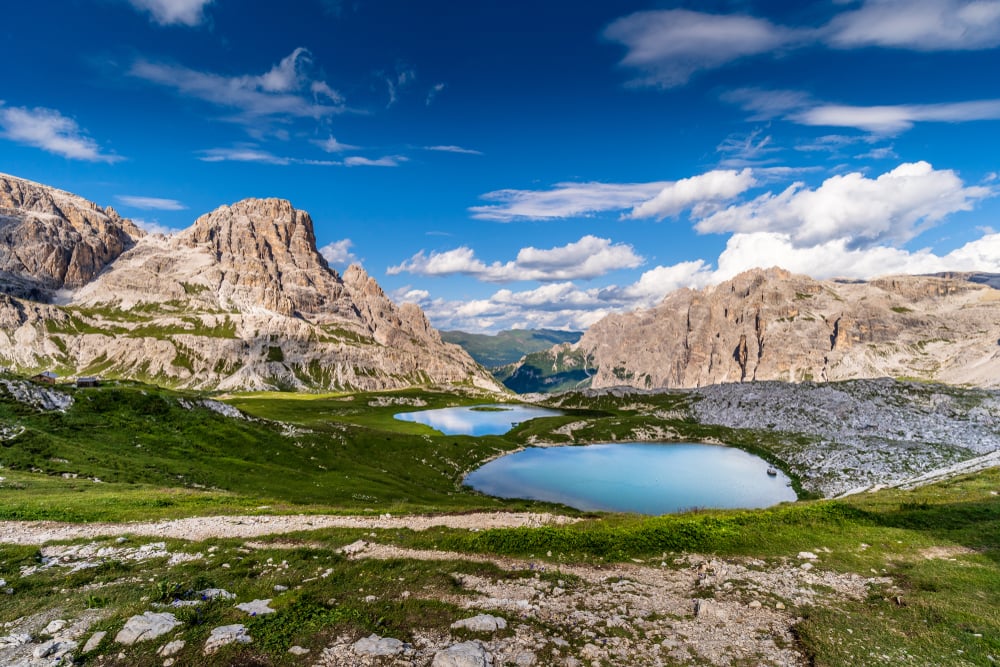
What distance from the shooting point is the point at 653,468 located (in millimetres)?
100188

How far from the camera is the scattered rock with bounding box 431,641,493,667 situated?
10703mm

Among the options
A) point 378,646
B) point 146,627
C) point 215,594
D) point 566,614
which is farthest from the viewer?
point 215,594

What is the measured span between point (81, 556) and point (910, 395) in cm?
18190

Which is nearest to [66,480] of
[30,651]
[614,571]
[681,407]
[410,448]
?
[30,651]

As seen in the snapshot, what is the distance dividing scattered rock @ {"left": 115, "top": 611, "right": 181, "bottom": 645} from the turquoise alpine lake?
62980 millimetres

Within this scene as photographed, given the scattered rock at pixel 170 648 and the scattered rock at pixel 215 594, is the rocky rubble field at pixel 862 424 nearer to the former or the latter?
the scattered rock at pixel 215 594

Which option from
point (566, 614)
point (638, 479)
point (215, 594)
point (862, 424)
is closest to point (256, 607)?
point (215, 594)

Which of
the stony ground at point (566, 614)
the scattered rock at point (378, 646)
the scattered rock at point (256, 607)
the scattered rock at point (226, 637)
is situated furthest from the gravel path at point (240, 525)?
the scattered rock at point (378, 646)

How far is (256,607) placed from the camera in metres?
13.1

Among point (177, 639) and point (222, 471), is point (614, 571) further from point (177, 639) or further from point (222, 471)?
point (222, 471)

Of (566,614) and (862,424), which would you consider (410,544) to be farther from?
(862,424)

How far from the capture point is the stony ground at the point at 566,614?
437 inches

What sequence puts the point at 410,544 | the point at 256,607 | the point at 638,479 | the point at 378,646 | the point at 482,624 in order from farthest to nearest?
the point at 638,479
the point at 410,544
the point at 256,607
the point at 482,624
the point at 378,646

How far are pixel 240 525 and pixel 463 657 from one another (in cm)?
1719
